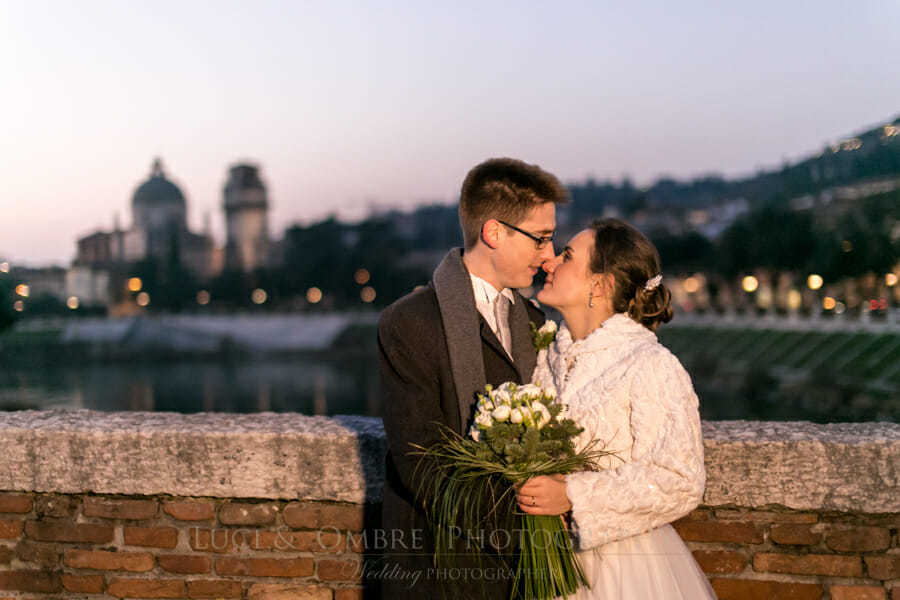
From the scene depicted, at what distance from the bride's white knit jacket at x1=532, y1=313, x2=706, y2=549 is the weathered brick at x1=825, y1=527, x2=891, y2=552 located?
84cm

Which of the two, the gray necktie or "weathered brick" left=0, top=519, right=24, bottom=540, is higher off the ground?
the gray necktie

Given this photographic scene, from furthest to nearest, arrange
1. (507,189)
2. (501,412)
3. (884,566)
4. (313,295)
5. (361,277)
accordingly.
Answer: (313,295) < (361,277) < (884,566) < (507,189) < (501,412)

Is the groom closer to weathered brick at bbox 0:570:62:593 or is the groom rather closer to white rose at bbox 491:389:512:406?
white rose at bbox 491:389:512:406

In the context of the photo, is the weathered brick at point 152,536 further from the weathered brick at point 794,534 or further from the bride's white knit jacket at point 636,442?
the weathered brick at point 794,534

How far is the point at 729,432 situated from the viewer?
2922 mm

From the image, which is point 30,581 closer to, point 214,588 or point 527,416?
point 214,588

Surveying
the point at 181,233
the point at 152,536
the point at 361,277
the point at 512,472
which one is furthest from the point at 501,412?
the point at 181,233

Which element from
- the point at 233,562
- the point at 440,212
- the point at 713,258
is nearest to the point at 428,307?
the point at 233,562

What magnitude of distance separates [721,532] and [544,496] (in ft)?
3.05

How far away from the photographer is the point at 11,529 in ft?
10.5

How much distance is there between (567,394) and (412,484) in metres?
0.47

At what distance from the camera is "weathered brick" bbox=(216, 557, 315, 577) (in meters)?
3.06

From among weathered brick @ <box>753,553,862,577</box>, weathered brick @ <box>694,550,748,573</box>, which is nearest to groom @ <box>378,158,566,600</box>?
weathered brick @ <box>694,550,748,573</box>

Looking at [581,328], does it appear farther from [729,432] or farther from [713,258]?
[713,258]
